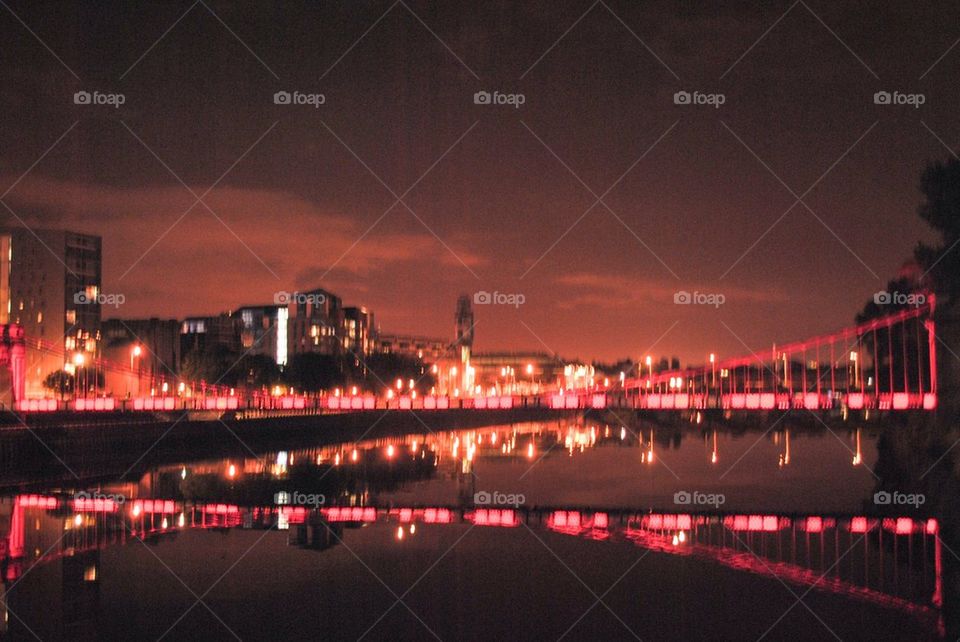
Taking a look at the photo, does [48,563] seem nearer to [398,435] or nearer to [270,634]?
[270,634]

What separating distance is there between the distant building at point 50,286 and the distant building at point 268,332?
3177 cm

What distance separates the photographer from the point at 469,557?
19.7 m

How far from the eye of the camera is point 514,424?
78.0 meters

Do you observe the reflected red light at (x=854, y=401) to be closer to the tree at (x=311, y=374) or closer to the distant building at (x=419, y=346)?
the tree at (x=311, y=374)

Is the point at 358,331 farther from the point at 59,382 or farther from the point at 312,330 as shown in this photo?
the point at 59,382

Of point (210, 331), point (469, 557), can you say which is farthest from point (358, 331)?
point (469, 557)

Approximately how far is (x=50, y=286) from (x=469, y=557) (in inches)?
2335

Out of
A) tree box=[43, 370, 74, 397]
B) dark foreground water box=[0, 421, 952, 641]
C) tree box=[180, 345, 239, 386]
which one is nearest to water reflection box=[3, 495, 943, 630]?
dark foreground water box=[0, 421, 952, 641]

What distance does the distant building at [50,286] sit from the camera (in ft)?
228

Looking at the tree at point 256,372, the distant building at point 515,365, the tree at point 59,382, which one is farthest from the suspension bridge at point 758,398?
the distant building at point 515,365

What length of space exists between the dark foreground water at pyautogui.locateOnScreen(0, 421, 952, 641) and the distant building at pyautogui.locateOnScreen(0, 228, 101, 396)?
38743 mm

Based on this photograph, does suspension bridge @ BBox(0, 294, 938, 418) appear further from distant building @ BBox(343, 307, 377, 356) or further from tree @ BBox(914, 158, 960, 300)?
distant building @ BBox(343, 307, 377, 356)

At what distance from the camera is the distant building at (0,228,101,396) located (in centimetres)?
6944

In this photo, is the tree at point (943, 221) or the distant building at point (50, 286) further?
the distant building at point (50, 286)
